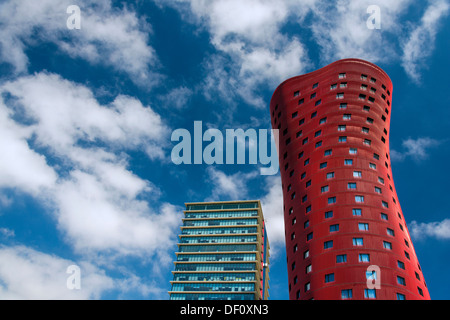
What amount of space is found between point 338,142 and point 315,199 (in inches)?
403

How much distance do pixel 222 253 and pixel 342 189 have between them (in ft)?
241

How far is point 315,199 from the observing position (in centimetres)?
5828

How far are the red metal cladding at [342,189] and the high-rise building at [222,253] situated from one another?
5976 cm

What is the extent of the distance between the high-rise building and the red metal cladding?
59.8m

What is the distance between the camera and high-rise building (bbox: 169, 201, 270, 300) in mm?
116250

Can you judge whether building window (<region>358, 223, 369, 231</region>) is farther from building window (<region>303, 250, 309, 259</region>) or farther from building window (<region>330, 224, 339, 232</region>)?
building window (<region>303, 250, 309, 259</region>)

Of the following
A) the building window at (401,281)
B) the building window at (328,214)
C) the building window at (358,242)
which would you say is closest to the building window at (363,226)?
the building window at (358,242)

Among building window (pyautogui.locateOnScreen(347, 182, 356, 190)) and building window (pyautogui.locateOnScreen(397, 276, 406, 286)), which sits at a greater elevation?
Answer: building window (pyautogui.locateOnScreen(347, 182, 356, 190))

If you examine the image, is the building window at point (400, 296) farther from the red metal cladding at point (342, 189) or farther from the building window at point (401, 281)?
the building window at point (401, 281)

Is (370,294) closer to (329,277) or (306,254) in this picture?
(329,277)

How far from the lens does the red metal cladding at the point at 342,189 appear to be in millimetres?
50375

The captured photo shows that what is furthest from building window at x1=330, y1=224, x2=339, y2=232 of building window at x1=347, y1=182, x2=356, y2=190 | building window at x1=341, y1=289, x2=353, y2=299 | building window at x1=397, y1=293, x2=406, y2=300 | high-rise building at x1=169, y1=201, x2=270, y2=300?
high-rise building at x1=169, y1=201, x2=270, y2=300

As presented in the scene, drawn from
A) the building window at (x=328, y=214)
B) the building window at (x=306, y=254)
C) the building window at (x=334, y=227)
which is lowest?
the building window at (x=306, y=254)
